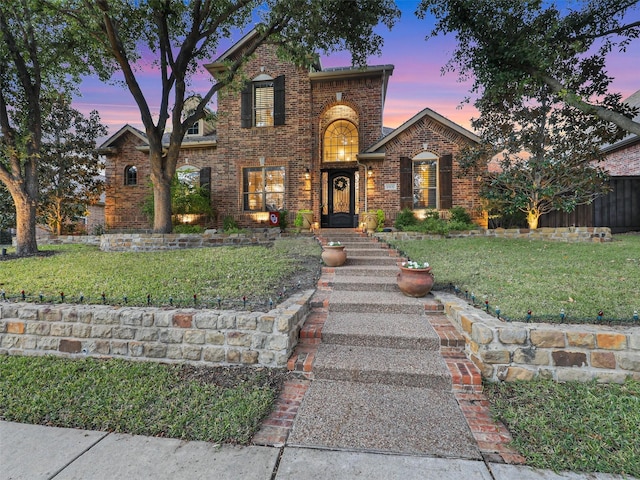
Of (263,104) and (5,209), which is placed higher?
(263,104)

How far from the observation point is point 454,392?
8.16ft

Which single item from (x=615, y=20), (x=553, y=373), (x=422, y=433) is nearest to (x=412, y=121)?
(x=615, y=20)

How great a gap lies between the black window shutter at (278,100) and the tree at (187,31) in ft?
8.15

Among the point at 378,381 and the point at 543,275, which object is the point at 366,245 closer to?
the point at 543,275

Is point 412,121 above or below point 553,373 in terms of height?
above

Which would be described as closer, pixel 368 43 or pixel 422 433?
pixel 422 433

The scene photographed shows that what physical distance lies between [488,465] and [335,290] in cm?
288

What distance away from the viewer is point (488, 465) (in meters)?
1.77

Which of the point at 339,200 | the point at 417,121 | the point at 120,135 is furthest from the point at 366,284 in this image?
the point at 120,135

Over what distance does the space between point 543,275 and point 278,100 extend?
10.3 m

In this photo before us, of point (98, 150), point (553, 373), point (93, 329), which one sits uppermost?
point (98, 150)

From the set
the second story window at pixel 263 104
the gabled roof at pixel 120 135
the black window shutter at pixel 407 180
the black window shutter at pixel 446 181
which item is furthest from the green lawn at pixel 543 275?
the gabled roof at pixel 120 135

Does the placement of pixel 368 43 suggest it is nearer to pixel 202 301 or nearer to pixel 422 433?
pixel 202 301

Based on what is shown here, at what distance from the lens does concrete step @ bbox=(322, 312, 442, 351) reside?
3012 mm
